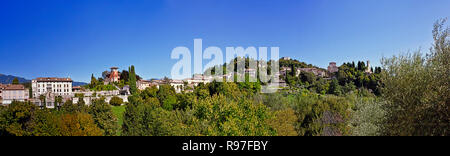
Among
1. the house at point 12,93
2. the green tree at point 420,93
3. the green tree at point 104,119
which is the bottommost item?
the green tree at point 104,119

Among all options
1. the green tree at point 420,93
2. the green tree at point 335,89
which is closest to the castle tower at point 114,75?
the green tree at point 335,89

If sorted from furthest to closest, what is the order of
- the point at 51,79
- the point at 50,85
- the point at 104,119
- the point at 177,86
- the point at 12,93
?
1. the point at 177,86
2. the point at 51,79
3. the point at 50,85
4. the point at 12,93
5. the point at 104,119

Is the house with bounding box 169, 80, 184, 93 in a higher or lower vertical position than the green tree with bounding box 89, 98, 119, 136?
higher

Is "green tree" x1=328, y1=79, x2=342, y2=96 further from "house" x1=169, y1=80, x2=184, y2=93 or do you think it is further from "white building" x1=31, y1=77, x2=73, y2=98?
"white building" x1=31, y1=77, x2=73, y2=98

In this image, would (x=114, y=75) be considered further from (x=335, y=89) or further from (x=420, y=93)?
(x=420, y=93)

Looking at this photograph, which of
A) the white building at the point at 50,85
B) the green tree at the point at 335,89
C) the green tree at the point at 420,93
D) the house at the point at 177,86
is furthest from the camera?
the house at the point at 177,86

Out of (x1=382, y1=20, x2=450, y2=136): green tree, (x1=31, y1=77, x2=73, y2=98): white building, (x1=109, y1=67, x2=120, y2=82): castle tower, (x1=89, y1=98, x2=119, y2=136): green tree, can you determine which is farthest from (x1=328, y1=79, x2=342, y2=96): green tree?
(x1=109, y1=67, x2=120, y2=82): castle tower

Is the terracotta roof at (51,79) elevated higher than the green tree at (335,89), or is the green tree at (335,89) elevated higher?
the terracotta roof at (51,79)

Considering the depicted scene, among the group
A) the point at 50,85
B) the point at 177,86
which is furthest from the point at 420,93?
the point at 50,85

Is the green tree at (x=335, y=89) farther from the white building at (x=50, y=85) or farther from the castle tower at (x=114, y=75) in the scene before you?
the castle tower at (x=114, y=75)

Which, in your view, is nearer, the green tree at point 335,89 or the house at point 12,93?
the house at point 12,93
